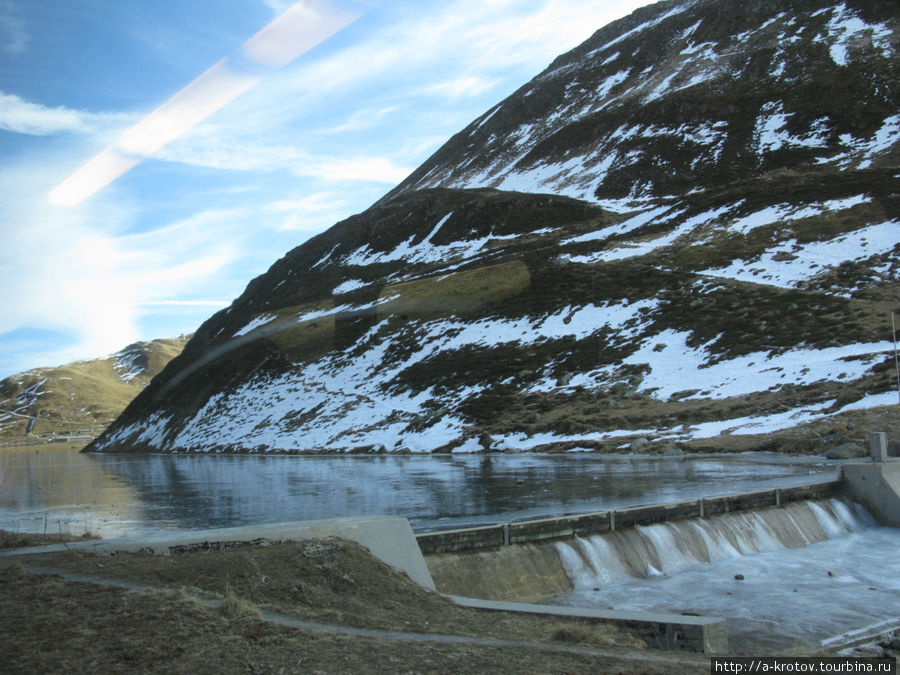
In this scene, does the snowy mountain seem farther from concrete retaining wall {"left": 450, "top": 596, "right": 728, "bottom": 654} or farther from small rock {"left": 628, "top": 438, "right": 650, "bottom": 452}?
concrete retaining wall {"left": 450, "top": 596, "right": 728, "bottom": 654}

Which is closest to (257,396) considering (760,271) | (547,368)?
(547,368)

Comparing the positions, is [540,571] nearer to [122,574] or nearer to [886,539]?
[122,574]

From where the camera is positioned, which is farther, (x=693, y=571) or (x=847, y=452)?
(x=847, y=452)

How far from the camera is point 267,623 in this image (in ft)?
33.3

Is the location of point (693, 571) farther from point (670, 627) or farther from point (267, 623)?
point (267, 623)

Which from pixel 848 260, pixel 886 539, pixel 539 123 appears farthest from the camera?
pixel 539 123

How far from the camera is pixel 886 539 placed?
2497 centimetres

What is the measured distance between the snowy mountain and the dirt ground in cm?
3388

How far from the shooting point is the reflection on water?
26984 millimetres

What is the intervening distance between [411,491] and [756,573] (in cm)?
1794

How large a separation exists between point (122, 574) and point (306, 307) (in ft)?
396

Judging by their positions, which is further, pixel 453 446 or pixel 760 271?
pixel 760 271

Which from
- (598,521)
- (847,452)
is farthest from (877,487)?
(598,521)

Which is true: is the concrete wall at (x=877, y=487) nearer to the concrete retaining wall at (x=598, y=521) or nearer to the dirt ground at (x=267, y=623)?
the concrete retaining wall at (x=598, y=521)
